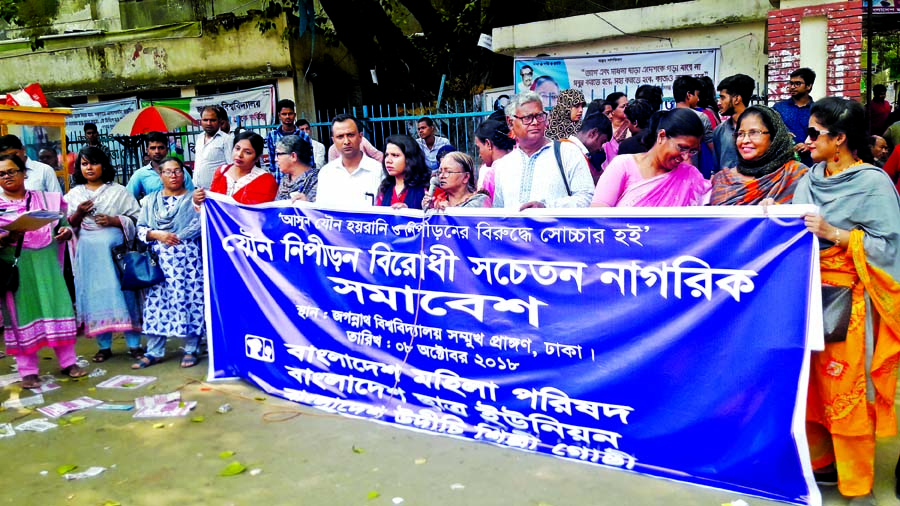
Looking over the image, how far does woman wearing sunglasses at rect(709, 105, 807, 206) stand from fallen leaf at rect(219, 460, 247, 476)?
8.75ft

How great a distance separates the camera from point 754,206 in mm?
3043

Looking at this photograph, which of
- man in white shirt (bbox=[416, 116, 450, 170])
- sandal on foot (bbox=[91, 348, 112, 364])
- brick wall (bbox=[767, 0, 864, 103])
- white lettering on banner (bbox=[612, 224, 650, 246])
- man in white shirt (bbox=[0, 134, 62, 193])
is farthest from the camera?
man in white shirt (bbox=[416, 116, 450, 170])

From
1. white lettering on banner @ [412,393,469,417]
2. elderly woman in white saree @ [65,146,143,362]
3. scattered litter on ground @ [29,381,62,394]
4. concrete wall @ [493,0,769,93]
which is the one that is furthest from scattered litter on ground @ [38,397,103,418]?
concrete wall @ [493,0,769,93]

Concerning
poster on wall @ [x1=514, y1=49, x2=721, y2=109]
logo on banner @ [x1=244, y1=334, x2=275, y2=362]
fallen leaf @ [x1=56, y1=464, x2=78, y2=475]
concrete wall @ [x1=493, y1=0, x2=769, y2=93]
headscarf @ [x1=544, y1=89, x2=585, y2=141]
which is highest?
concrete wall @ [x1=493, y1=0, x2=769, y2=93]

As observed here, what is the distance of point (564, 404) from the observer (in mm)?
3492

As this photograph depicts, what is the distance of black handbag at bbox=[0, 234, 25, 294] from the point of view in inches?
190

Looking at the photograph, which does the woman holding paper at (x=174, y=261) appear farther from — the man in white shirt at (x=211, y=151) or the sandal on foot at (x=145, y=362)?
the man in white shirt at (x=211, y=151)

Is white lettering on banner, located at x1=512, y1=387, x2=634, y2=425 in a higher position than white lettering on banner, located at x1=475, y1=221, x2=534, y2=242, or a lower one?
lower

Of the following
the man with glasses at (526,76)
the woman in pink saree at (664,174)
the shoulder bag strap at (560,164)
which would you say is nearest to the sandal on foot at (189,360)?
the shoulder bag strap at (560,164)

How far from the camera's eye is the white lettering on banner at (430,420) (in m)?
3.82

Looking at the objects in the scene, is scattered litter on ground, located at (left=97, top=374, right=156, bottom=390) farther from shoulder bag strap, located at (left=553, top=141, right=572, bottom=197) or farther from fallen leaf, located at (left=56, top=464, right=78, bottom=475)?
shoulder bag strap, located at (left=553, top=141, right=572, bottom=197)

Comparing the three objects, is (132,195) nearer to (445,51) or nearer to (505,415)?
(505,415)

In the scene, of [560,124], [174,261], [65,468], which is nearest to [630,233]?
[560,124]

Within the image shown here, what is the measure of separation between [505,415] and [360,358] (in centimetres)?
98
